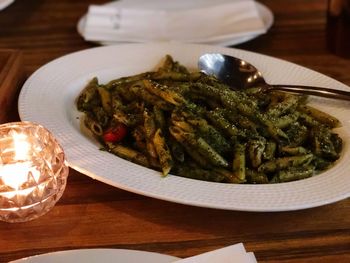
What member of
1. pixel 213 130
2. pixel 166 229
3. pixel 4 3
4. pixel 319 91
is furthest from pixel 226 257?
pixel 4 3

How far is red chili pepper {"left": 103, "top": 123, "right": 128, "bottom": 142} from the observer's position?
2.97ft

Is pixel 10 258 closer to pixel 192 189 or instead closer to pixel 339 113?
pixel 192 189

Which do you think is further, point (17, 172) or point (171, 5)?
point (171, 5)

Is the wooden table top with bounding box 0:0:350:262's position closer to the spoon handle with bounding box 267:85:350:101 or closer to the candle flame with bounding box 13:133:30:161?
the candle flame with bounding box 13:133:30:161

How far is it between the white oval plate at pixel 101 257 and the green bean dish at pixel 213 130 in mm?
148

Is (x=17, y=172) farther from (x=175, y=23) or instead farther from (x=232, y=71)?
(x=175, y=23)

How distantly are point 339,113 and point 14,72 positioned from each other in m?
0.58

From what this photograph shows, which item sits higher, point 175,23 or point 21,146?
point 21,146

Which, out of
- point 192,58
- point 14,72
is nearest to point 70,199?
point 14,72

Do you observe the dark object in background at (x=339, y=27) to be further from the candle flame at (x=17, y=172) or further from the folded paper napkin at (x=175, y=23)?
the candle flame at (x=17, y=172)

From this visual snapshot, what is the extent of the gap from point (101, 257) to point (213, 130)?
10.8 inches

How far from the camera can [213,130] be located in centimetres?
88

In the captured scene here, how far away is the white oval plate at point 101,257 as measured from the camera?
2.27ft

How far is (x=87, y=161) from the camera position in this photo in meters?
0.82
